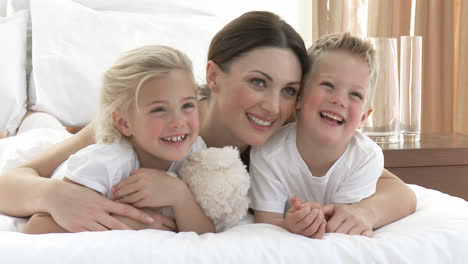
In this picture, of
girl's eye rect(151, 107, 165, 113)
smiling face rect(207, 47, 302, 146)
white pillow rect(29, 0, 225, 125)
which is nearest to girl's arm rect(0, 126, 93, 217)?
girl's eye rect(151, 107, 165, 113)

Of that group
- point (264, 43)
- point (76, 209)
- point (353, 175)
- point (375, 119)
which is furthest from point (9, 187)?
point (375, 119)

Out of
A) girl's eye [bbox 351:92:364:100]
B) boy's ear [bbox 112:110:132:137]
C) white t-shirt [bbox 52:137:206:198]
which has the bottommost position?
white t-shirt [bbox 52:137:206:198]

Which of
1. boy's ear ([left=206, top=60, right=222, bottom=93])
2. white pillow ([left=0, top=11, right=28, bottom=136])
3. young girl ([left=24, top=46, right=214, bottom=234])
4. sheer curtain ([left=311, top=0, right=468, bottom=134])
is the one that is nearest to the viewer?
young girl ([left=24, top=46, right=214, bottom=234])

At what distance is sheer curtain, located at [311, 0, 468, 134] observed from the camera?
269 centimetres

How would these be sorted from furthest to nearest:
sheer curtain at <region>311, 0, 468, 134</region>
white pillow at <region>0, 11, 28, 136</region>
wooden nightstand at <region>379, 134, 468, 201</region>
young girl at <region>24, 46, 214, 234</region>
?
sheer curtain at <region>311, 0, 468, 134</region> < white pillow at <region>0, 11, 28, 136</region> < wooden nightstand at <region>379, 134, 468, 201</region> < young girl at <region>24, 46, 214, 234</region>

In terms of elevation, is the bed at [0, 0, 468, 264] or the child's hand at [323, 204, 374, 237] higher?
the bed at [0, 0, 468, 264]

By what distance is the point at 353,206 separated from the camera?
1208 millimetres

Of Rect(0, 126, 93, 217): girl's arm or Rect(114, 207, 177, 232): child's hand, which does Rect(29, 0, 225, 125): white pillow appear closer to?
Rect(0, 126, 93, 217): girl's arm

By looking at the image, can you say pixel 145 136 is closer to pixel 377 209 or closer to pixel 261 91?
pixel 261 91

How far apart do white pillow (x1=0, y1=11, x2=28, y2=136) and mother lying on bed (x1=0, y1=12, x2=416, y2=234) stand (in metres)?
0.68

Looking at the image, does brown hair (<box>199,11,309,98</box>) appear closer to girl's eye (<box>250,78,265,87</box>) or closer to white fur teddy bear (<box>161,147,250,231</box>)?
girl's eye (<box>250,78,265,87</box>)

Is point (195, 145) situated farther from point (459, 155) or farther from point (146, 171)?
point (459, 155)

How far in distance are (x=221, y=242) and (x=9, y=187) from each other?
1.94ft

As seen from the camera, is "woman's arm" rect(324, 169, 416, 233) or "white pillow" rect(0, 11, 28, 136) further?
"white pillow" rect(0, 11, 28, 136)
